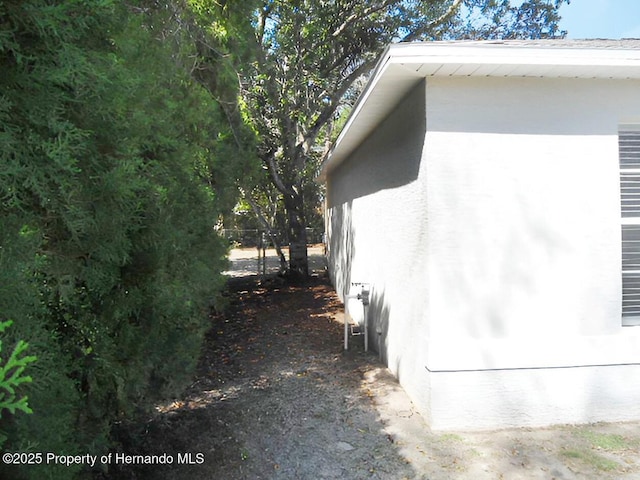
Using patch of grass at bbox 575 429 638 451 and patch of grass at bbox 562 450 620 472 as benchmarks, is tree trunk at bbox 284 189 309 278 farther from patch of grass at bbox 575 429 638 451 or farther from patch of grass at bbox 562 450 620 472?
patch of grass at bbox 562 450 620 472

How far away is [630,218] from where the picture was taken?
424 cm

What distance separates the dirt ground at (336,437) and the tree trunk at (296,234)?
24.8ft

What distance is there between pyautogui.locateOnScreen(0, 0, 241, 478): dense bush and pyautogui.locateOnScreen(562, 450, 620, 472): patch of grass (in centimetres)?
323

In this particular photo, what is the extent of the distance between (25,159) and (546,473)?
381 centimetres

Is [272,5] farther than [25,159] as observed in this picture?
Yes

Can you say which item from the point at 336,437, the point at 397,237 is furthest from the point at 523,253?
the point at 336,437

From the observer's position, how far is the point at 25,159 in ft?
6.34

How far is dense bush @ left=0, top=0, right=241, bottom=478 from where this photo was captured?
6.38 ft

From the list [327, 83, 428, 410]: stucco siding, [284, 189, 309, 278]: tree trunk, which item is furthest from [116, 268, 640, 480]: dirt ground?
[284, 189, 309, 278]: tree trunk

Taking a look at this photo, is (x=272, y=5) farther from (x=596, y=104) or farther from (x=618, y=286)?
(x=618, y=286)

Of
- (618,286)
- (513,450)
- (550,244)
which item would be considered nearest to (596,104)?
(550,244)

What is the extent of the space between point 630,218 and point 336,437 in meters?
3.47

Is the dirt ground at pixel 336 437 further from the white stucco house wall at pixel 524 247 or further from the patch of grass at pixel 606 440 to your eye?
the white stucco house wall at pixel 524 247

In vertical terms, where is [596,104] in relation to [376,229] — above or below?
above
